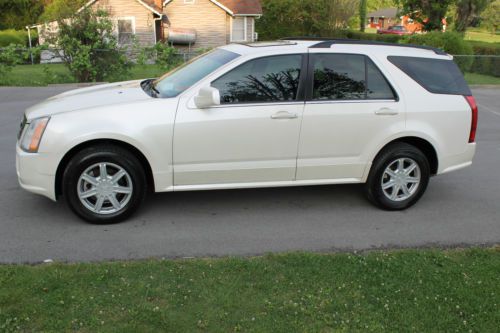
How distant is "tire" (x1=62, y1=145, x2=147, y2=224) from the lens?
4816 mm

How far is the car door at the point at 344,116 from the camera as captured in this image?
17.2 ft

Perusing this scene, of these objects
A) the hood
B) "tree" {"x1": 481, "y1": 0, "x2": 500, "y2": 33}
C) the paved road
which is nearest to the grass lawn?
the paved road

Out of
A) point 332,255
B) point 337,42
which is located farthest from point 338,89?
point 332,255

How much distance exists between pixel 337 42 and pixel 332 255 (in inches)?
95.4

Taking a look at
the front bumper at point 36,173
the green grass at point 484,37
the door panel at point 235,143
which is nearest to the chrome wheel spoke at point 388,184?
the door panel at point 235,143

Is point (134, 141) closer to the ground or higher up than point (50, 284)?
higher up

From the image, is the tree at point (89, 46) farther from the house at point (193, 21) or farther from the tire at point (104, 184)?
the house at point (193, 21)

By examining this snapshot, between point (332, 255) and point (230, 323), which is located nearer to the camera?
point (230, 323)

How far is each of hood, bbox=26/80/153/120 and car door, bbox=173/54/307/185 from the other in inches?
25.3

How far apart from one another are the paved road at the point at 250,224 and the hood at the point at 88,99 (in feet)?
3.53

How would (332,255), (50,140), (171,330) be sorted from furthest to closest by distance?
(50,140) < (332,255) < (171,330)

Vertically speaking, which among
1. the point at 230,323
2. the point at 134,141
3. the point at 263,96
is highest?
the point at 263,96

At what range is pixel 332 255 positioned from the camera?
442 cm

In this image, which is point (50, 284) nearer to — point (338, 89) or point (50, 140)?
point (50, 140)
